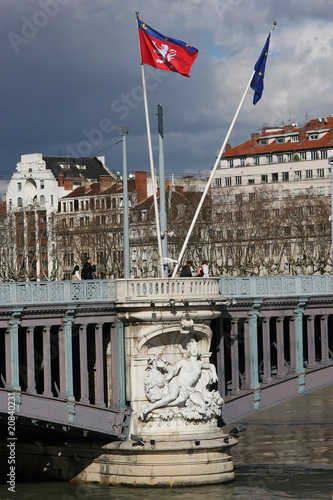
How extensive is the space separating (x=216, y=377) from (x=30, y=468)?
876 cm

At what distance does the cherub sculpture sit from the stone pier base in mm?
1038

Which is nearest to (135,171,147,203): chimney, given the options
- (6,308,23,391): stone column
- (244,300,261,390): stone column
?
(244,300,261,390): stone column

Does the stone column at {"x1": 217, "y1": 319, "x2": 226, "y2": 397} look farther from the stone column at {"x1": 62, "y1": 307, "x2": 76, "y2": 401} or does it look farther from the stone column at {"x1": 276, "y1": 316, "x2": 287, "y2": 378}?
the stone column at {"x1": 62, "y1": 307, "x2": 76, "y2": 401}

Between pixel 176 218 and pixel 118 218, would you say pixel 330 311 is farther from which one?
pixel 118 218

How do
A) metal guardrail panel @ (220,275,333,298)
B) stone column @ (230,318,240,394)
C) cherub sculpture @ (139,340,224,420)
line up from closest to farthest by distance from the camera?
cherub sculpture @ (139,340,224,420)
stone column @ (230,318,240,394)
metal guardrail panel @ (220,275,333,298)

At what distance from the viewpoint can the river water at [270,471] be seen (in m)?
45.9

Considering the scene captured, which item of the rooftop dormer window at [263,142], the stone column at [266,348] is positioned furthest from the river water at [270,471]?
the rooftop dormer window at [263,142]

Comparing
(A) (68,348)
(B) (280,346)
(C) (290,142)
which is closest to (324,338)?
(B) (280,346)

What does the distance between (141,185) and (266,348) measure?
62070 mm

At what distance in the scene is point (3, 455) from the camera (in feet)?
174

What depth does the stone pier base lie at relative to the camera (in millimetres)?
46438

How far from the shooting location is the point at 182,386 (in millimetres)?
47250

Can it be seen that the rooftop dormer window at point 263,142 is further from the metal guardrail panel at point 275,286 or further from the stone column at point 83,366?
the stone column at point 83,366

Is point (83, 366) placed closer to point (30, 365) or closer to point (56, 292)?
point (30, 365)
